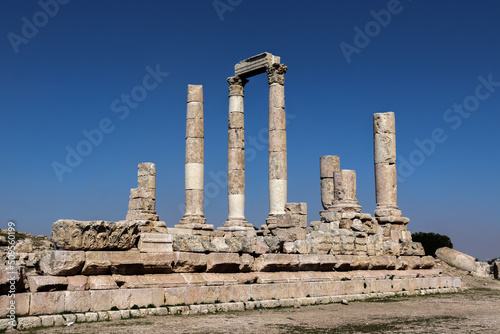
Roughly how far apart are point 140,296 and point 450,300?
8.76 m

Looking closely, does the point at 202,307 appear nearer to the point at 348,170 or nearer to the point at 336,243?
the point at 336,243

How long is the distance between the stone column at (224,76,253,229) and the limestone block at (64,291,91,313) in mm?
17374

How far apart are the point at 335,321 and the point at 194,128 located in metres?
18.9

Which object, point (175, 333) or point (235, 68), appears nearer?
point (175, 333)

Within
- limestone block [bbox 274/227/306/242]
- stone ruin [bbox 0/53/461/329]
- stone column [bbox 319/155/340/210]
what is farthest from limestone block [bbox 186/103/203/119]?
limestone block [bbox 274/227/306/242]

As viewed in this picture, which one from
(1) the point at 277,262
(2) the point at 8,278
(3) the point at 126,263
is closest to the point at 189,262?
(3) the point at 126,263

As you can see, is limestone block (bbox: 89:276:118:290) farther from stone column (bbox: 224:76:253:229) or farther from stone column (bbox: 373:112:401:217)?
stone column (bbox: 224:76:253:229)

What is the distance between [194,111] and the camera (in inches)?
1087

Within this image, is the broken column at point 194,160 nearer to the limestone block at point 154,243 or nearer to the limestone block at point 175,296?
the limestone block at point 154,243

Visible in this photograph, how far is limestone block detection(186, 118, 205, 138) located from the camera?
90.0 ft

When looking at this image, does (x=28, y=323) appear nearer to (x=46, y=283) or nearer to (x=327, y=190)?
(x=46, y=283)

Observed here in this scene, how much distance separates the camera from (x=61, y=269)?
371 inches

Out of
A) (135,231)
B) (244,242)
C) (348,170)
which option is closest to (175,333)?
(135,231)

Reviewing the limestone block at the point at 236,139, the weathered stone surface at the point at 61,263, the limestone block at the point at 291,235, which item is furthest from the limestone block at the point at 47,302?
the limestone block at the point at 236,139
